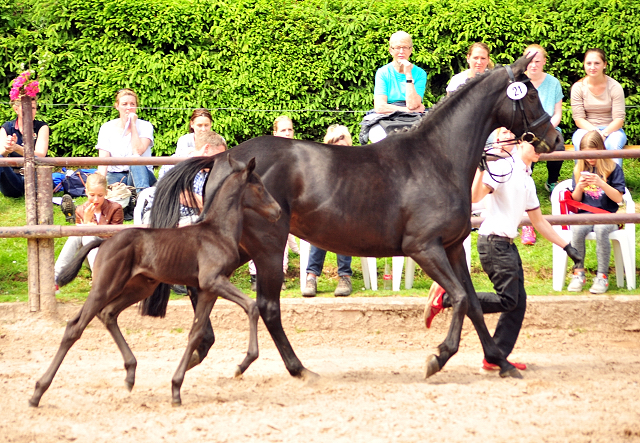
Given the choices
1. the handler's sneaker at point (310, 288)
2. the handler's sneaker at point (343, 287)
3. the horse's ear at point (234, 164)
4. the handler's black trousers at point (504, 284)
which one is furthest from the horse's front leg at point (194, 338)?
the handler's sneaker at point (343, 287)

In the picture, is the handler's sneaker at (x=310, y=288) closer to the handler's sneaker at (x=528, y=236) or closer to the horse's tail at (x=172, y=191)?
the horse's tail at (x=172, y=191)

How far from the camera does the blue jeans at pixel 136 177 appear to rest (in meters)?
7.87

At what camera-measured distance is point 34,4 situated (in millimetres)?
9805

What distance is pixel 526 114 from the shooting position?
17.5 ft

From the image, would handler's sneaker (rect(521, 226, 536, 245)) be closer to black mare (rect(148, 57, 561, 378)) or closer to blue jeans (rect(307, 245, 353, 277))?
blue jeans (rect(307, 245, 353, 277))

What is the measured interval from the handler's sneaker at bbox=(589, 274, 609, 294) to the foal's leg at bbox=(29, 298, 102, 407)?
4.57m

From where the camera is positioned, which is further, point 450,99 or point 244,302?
point 450,99

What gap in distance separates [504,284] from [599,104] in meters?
4.09

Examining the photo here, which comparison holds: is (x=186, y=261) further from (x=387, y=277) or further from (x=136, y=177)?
(x=136, y=177)

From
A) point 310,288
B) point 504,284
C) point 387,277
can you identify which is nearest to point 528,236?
point 387,277

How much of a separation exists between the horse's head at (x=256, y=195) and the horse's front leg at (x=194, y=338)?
594 mm

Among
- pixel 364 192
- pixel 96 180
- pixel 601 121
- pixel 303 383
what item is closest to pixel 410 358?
pixel 303 383

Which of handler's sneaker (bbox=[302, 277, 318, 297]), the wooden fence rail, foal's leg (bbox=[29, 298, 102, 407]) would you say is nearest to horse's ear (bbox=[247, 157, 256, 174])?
foal's leg (bbox=[29, 298, 102, 407])

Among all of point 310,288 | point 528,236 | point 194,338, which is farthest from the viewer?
point 528,236
